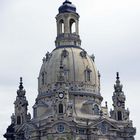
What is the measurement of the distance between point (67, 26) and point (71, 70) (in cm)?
1048

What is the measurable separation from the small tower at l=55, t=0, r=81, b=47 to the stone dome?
1959mm

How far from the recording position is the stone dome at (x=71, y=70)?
135 meters

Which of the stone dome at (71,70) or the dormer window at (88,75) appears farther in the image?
the dormer window at (88,75)

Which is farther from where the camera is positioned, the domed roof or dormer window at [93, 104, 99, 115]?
the domed roof

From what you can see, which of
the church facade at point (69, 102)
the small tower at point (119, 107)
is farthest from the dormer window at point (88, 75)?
the small tower at point (119, 107)

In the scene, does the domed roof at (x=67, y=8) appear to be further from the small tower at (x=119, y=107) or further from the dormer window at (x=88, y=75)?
the small tower at (x=119, y=107)

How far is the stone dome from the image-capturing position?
135 metres

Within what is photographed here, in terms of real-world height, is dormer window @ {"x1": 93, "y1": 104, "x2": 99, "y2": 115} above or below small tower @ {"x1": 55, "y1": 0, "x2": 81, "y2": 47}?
below

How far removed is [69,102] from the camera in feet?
426

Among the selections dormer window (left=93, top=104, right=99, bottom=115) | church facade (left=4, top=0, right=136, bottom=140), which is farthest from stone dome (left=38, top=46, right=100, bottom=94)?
dormer window (left=93, top=104, right=99, bottom=115)

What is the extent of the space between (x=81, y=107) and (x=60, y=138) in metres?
9.71

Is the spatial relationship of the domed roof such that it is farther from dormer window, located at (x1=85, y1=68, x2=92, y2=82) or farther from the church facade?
dormer window, located at (x1=85, y1=68, x2=92, y2=82)

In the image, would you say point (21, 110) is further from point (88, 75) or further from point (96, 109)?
point (96, 109)

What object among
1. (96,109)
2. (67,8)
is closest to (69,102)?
(96,109)
